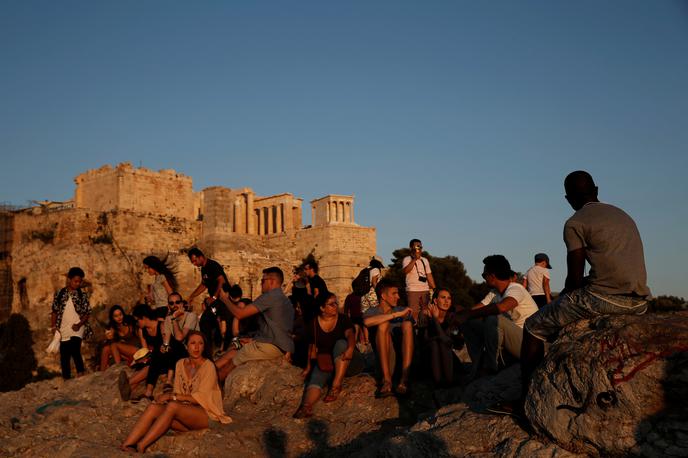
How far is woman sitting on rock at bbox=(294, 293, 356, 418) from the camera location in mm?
8570

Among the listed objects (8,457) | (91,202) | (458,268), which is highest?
(91,202)

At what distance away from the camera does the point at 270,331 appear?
33.2 feet

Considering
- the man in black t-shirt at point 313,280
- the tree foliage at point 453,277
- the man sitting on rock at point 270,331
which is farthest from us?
the tree foliage at point 453,277

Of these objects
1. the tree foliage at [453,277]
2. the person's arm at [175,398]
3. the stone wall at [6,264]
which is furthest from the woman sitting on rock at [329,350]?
the tree foliage at [453,277]

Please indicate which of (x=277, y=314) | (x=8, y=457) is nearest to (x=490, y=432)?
(x=277, y=314)

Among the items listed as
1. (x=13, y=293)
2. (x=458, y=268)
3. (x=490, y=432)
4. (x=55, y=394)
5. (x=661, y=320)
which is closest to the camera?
(x=661, y=320)

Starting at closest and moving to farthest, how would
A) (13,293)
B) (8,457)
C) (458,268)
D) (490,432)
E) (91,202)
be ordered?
(490,432)
(8,457)
(13,293)
(91,202)
(458,268)

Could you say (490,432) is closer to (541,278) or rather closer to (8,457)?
(8,457)

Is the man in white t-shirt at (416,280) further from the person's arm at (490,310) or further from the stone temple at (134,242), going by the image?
the stone temple at (134,242)

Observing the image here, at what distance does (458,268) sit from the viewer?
159 feet

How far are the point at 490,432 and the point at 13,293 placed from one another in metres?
35.0

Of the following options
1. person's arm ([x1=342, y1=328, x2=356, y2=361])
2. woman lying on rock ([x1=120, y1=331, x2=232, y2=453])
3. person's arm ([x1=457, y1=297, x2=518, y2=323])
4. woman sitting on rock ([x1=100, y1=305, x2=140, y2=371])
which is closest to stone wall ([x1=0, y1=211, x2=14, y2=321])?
woman sitting on rock ([x1=100, y1=305, x2=140, y2=371])

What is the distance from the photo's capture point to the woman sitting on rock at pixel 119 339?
492 inches

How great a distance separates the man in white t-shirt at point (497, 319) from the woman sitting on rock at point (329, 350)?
4.40 feet
